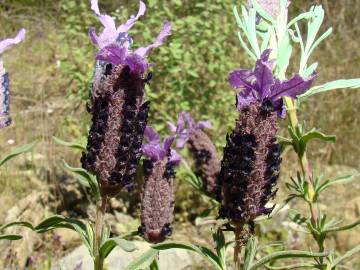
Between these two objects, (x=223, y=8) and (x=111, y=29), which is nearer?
(x=111, y=29)

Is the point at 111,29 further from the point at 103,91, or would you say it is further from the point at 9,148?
the point at 9,148

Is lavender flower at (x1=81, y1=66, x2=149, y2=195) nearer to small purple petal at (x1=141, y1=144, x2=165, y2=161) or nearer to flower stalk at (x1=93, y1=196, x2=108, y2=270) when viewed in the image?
flower stalk at (x1=93, y1=196, x2=108, y2=270)

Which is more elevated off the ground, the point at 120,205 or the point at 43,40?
the point at 43,40

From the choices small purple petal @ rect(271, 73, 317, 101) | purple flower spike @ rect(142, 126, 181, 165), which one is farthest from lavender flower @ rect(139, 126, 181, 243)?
small purple petal @ rect(271, 73, 317, 101)

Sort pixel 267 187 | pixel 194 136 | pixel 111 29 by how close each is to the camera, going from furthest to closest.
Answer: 1. pixel 194 136
2. pixel 111 29
3. pixel 267 187

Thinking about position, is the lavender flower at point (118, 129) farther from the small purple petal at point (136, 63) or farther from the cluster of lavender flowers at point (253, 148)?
the cluster of lavender flowers at point (253, 148)

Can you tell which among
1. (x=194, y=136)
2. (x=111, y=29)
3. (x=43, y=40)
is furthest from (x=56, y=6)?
(x=111, y=29)

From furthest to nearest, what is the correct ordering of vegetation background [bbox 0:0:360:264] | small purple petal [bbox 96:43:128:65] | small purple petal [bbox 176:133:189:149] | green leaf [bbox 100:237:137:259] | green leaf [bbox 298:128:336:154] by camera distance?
vegetation background [bbox 0:0:360:264] < small purple petal [bbox 176:133:189:149] < green leaf [bbox 298:128:336:154] < small purple petal [bbox 96:43:128:65] < green leaf [bbox 100:237:137:259]
